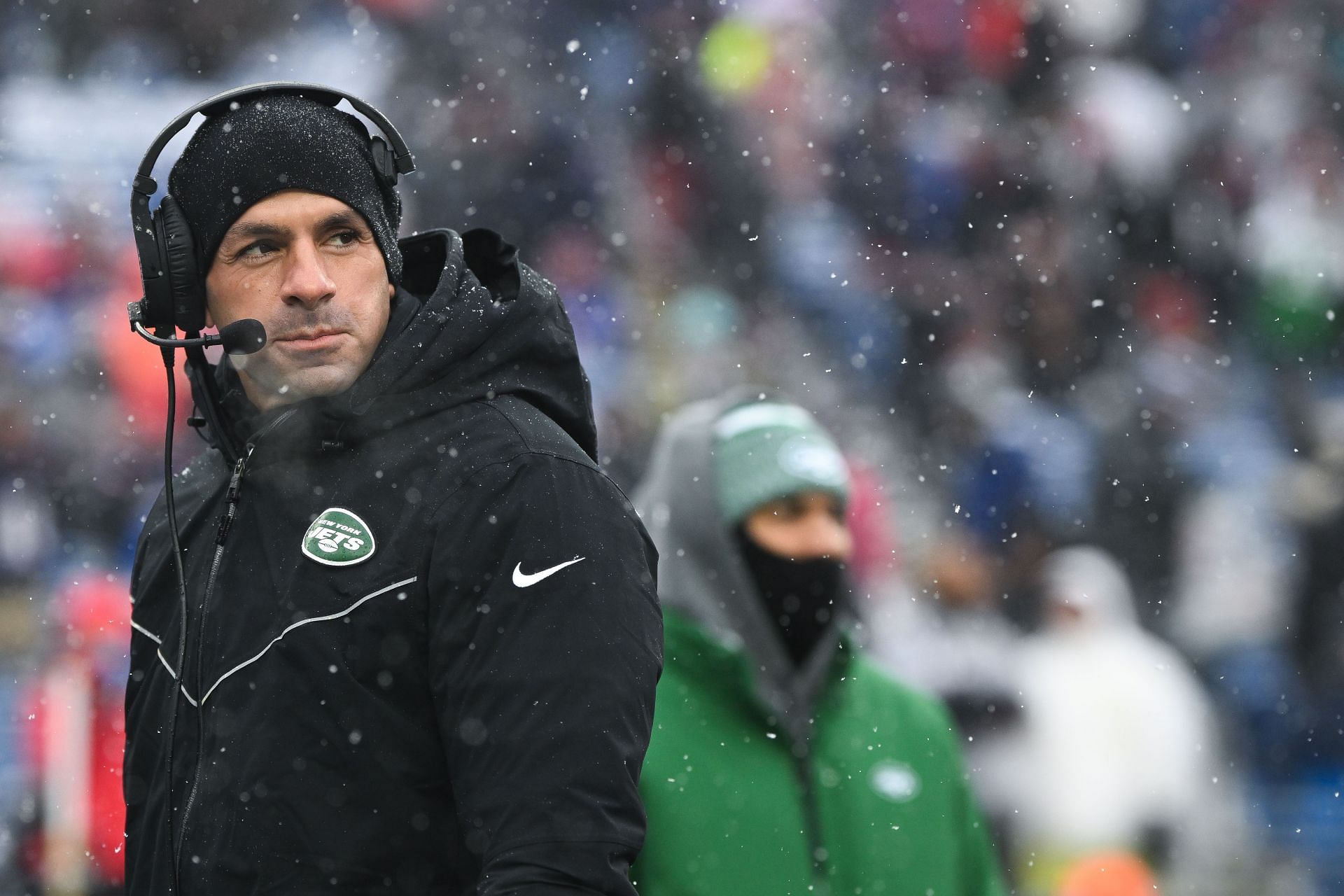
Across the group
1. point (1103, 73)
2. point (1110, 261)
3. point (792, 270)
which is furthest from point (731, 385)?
point (1103, 73)

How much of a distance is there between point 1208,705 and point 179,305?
625 centimetres

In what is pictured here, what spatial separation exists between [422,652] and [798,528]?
1689 mm

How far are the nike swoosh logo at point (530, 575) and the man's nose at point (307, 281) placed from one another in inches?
17.3

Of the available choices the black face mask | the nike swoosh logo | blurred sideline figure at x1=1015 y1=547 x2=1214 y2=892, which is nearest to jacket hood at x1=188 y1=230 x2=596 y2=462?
the nike swoosh logo

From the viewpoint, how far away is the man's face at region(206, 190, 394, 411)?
1.90 meters

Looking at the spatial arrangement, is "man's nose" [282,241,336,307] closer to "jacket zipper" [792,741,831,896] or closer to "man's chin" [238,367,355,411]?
"man's chin" [238,367,355,411]

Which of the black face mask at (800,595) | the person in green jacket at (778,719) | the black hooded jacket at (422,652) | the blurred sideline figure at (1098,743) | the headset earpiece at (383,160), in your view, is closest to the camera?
the black hooded jacket at (422,652)

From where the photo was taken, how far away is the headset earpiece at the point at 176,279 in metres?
2.04

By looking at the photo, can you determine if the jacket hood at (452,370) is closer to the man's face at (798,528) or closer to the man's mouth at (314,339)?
the man's mouth at (314,339)

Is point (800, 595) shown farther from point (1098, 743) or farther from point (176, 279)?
point (1098, 743)

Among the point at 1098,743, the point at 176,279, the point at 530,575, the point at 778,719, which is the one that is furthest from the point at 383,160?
the point at 1098,743

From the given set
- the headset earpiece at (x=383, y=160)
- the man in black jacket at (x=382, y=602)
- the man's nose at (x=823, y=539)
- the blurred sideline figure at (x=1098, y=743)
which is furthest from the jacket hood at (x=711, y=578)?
the blurred sideline figure at (x=1098, y=743)

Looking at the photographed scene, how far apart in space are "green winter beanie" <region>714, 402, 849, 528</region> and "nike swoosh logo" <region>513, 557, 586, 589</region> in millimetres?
1636

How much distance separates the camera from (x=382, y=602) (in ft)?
5.53
